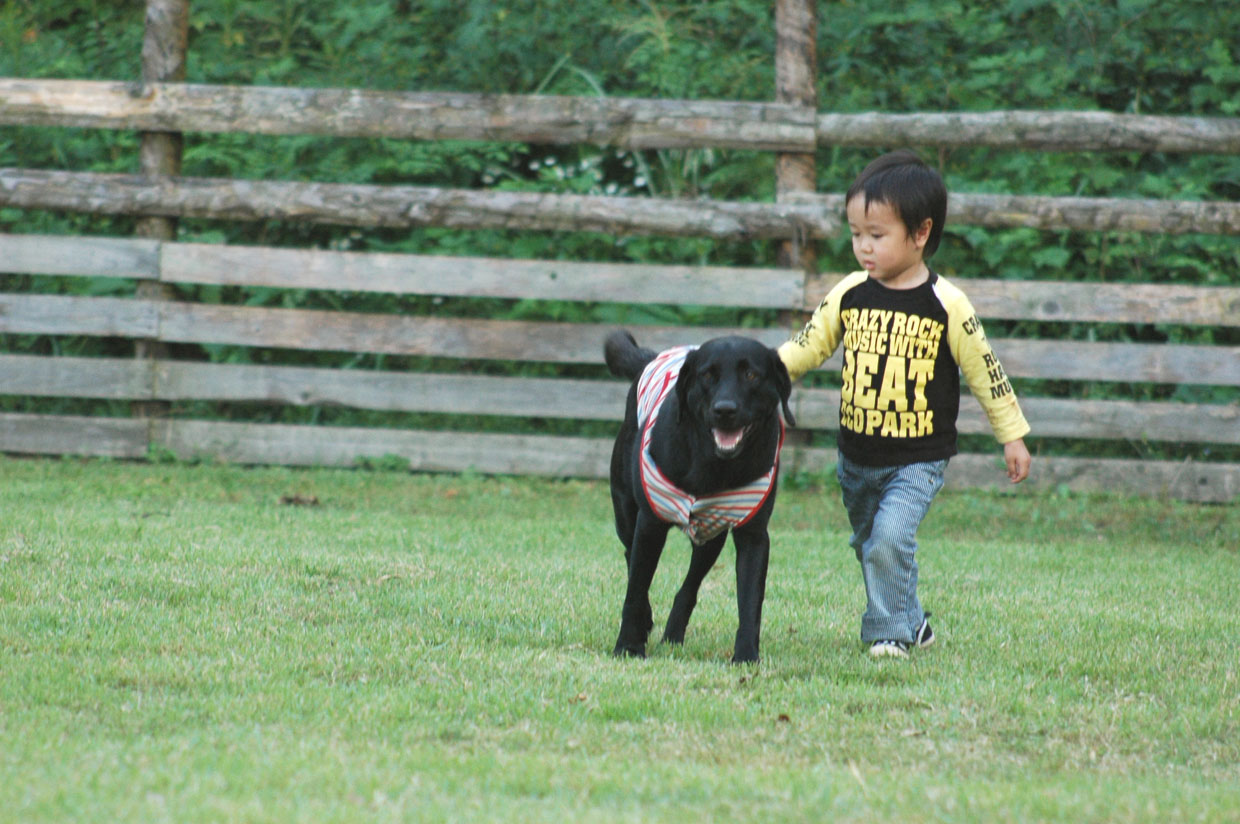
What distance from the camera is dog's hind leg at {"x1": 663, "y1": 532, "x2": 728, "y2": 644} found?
4.26 meters

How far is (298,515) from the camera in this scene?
267 inches

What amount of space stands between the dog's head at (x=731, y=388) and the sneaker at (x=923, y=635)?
0.93m

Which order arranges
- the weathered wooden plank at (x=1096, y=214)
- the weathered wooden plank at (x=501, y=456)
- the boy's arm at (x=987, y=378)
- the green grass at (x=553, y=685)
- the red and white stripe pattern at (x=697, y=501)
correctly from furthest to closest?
the weathered wooden plank at (x=501, y=456) < the weathered wooden plank at (x=1096, y=214) < the boy's arm at (x=987, y=378) < the red and white stripe pattern at (x=697, y=501) < the green grass at (x=553, y=685)

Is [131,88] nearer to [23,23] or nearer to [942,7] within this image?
[23,23]

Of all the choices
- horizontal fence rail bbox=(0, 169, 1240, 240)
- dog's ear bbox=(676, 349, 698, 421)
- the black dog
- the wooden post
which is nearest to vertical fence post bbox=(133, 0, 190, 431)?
horizontal fence rail bbox=(0, 169, 1240, 240)

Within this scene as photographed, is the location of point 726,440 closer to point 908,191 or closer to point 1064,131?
point 908,191

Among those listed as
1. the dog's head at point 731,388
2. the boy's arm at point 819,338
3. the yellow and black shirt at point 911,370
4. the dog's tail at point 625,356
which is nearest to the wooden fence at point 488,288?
the dog's tail at point 625,356

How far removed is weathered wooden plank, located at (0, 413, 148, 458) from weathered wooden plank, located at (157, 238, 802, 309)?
3.27 ft

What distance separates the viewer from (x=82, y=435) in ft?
28.0

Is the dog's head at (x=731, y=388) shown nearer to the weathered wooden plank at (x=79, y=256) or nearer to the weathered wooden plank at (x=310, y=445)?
the weathered wooden plank at (x=310, y=445)

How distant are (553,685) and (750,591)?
0.72 meters

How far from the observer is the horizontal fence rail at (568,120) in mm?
8055

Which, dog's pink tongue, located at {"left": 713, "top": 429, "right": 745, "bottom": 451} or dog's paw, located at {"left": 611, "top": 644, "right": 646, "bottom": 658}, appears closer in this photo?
dog's pink tongue, located at {"left": 713, "top": 429, "right": 745, "bottom": 451}

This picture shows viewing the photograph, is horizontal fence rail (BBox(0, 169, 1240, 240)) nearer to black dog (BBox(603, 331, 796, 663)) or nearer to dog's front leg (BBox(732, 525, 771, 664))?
black dog (BBox(603, 331, 796, 663))
